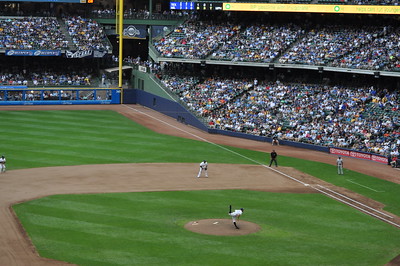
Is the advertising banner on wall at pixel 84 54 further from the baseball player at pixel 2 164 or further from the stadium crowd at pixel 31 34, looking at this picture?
the baseball player at pixel 2 164

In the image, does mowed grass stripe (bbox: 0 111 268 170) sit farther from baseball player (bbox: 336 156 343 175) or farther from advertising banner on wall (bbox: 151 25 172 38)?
advertising banner on wall (bbox: 151 25 172 38)

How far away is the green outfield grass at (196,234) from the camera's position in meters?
23.6

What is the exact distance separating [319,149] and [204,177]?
13.0m

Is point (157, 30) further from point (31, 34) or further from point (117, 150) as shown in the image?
point (117, 150)

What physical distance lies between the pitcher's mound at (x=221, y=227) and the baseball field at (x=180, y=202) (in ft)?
0.15

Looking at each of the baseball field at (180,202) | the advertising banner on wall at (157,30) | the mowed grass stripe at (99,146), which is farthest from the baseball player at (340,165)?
the advertising banner on wall at (157,30)

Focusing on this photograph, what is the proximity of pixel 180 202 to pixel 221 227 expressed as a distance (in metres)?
4.82

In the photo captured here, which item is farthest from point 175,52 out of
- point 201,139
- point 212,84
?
point 201,139

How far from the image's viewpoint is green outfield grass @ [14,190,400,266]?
2356cm

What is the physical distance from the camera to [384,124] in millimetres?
46375

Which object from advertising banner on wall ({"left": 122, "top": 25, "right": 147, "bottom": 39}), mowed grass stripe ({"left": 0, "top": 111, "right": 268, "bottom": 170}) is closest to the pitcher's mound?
mowed grass stripe ({"left": 0, "top": 111, "right": 268, "bottom": 170})

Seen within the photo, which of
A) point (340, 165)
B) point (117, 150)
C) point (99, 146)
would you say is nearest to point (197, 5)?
point (99, 146)

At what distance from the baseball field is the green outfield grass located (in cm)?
5

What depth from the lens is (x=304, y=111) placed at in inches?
2058
